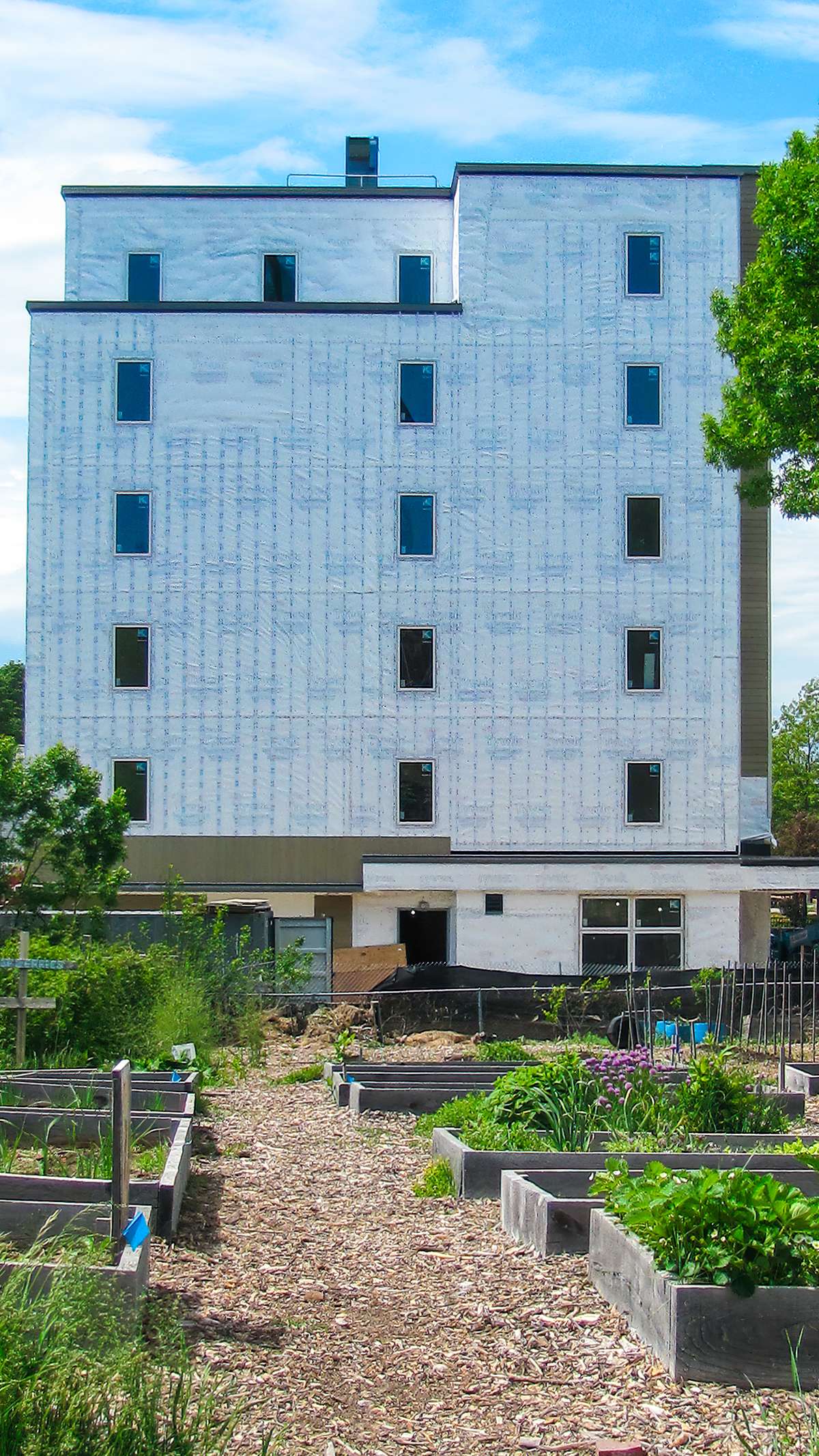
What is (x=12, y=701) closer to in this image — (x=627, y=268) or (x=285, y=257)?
(x=285, y=257)

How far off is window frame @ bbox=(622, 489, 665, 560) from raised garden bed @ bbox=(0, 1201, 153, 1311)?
28901 millimetres

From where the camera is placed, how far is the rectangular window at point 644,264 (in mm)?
36312

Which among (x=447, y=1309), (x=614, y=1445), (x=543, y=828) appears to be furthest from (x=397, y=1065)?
(x=543, y=828)

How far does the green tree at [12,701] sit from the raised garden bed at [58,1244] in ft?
210

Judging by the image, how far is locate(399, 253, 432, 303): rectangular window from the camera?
38.4m

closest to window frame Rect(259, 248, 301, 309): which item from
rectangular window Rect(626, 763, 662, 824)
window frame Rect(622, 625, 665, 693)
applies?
window frame Rect(622, 625, 665, 693)

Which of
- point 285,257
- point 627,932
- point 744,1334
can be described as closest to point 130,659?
point 285,257

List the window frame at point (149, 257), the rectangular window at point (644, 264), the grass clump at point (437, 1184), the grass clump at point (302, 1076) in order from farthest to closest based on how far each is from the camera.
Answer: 1. the window frame at point (149, 257)
2. the rectangular window at point (644, 264)
3. the grass clump at point (302, 1076)
4. the grass clump at point (437, 1184)

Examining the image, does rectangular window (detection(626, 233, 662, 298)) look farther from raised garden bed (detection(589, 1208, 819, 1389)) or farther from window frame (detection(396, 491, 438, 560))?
raised garden bed (detection(589, 1208, 819, 1389))

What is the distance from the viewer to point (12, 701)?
7412cm

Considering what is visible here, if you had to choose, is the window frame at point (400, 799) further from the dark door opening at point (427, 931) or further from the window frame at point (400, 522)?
the window frame at point (400, 522)

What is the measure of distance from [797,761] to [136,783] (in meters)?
39.4

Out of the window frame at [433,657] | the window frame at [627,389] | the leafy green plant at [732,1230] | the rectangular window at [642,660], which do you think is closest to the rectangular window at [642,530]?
the window frame at [627,389]

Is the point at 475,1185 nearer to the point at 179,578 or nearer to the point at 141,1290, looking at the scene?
the point at 141,1290
